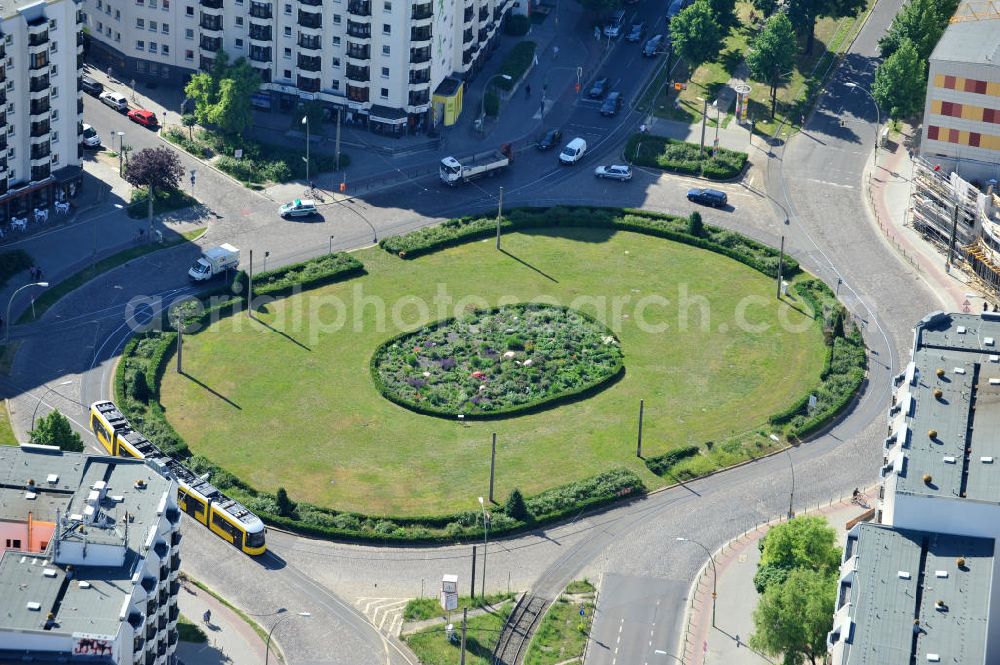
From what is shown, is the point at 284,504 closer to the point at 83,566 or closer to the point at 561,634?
the point at 561,634

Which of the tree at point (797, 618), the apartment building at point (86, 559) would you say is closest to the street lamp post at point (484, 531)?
the tree at point (797, 618)

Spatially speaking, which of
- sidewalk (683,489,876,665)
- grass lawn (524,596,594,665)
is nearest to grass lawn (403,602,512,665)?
grass lawn (524,596,594,665)

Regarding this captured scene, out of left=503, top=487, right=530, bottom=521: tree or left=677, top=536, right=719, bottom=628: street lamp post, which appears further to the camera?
left=503, top=487, right=530, bottom=521: tree

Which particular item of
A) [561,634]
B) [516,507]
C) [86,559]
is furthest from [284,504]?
[86,559]

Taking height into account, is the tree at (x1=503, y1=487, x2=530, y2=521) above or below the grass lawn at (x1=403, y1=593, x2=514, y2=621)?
above

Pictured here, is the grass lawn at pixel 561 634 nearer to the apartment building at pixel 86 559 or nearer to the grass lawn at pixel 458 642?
the grass lawn at pixel 458 642

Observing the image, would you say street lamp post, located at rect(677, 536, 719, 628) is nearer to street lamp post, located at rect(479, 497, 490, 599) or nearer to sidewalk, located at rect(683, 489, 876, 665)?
sidewalk, located at rect(683, 489, 876, 665)

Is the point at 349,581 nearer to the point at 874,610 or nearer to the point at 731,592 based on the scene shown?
the point at 731,592
